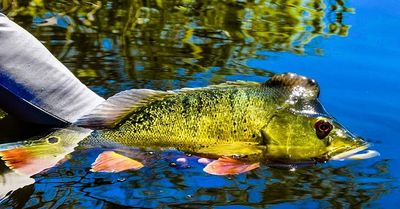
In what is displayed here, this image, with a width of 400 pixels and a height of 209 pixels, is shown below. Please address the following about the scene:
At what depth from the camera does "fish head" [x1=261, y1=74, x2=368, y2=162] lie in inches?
130

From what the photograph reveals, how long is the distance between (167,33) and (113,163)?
9.03 ft

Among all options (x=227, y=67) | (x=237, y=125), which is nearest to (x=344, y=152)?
(x=237, y=125)

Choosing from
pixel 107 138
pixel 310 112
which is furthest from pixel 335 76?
pixel 107 138

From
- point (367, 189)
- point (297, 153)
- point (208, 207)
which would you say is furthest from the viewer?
point (297, 153)

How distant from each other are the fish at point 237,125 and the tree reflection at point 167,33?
0.85 meters

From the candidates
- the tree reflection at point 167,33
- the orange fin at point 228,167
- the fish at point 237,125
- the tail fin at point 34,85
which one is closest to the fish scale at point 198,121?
the fish at point 237,125

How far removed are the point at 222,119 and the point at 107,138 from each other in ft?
1.80

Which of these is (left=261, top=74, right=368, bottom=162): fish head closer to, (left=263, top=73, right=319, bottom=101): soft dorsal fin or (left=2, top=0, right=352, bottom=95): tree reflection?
(left=263, top=73, right=319, bottom=101): soft dorsal fin

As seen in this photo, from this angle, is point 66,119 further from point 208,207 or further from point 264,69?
point 264,69

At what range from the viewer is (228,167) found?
318 centimetres

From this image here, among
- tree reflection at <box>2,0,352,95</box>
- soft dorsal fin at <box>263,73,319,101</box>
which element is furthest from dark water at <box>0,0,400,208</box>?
soft dorsal fin at <box>263,73,319,101</box>

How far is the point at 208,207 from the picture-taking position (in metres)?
2.87

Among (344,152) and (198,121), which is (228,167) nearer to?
(198,121)

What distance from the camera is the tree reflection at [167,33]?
470 centimetres
